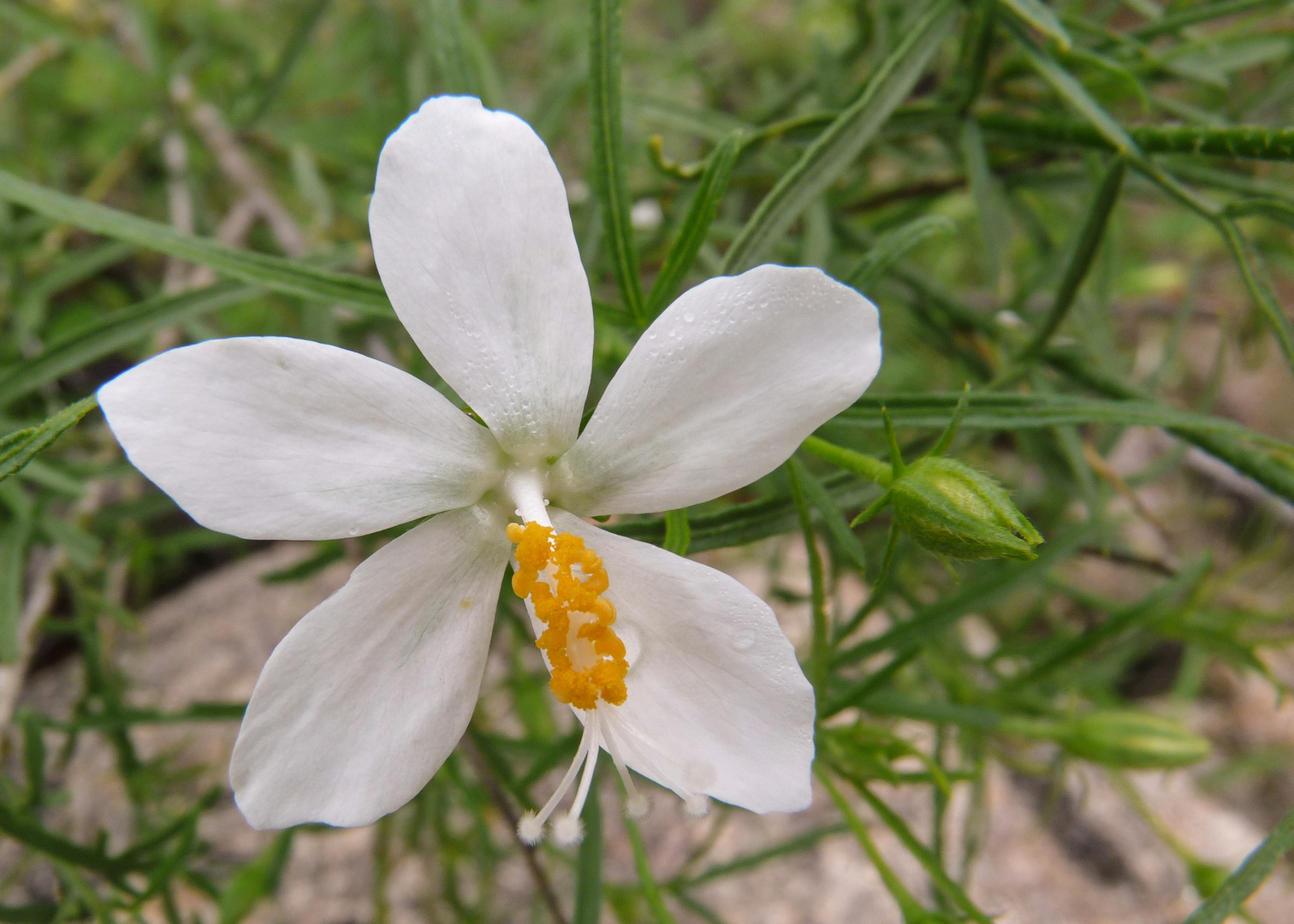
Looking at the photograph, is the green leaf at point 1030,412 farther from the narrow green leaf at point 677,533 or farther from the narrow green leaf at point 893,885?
the narrow green leaf at point 893,885

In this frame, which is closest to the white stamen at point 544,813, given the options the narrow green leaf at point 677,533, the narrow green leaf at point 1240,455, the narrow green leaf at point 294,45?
the narrow green leaf at point 677,533

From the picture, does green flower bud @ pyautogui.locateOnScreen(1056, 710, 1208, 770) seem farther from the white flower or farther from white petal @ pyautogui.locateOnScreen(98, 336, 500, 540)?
white petal @ pyautogui.locateOnScreen(98, 336, 500, 540)

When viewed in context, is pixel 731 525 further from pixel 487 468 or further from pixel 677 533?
pixel 487 468

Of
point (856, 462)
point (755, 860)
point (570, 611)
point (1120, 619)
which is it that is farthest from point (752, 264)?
point (755, 860)

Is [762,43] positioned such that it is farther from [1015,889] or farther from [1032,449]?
[1015,889]

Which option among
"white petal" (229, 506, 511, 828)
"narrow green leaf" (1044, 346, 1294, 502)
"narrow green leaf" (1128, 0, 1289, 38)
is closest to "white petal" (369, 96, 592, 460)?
"white petal" (229, 506, 511, 828)
